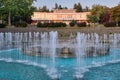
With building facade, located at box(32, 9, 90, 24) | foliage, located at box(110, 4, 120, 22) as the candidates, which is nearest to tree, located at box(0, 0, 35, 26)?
foliage, located at box(110, 4, 120, 22)

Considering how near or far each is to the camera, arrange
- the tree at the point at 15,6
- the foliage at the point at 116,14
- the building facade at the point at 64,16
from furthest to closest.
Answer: the building facade at the point at 64,16 → the foliage at the point at 116,14 → the tree at the point at 15,6

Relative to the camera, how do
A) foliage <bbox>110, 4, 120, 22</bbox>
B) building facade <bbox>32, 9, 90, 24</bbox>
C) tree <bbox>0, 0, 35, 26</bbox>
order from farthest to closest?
1. building facade <bbox>32, 9, 90, 24</bbox>
2. foliage <bbox>110, 4, 120, 22</bbox>
3. tree <bbox>0, 0, 35, 26</bbox>

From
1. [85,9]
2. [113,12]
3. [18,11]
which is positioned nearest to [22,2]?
[18,11]

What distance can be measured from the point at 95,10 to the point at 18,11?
26.9m

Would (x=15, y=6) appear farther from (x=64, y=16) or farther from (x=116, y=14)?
(x=64, y=16)

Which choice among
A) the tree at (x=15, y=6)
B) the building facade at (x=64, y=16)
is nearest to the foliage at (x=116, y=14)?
the tree at (x=15, y=6)

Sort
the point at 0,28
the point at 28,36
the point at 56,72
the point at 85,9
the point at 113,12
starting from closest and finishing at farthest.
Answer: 1. the point at 56,72
2. the point at 28,36
3. the point at 0,28
4. the point at 113,12
5. the point at 85,9

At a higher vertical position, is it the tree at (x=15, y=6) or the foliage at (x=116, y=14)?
the tree at (x=15, y=6)

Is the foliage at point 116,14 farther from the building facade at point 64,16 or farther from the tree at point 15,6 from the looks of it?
the building facade at point 64,16

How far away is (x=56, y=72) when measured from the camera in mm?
11875

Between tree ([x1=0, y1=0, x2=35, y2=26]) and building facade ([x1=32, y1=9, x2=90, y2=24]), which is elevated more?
tree ([x1=0, y1=0, x2=35, y2=26])

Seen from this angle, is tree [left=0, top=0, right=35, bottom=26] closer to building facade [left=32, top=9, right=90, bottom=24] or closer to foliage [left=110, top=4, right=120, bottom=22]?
foliage [left=110, top=4, right=120, bottom=22]

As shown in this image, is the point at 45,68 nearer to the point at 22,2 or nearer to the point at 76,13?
the point at 22,2

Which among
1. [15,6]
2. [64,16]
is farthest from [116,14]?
[64,16]
